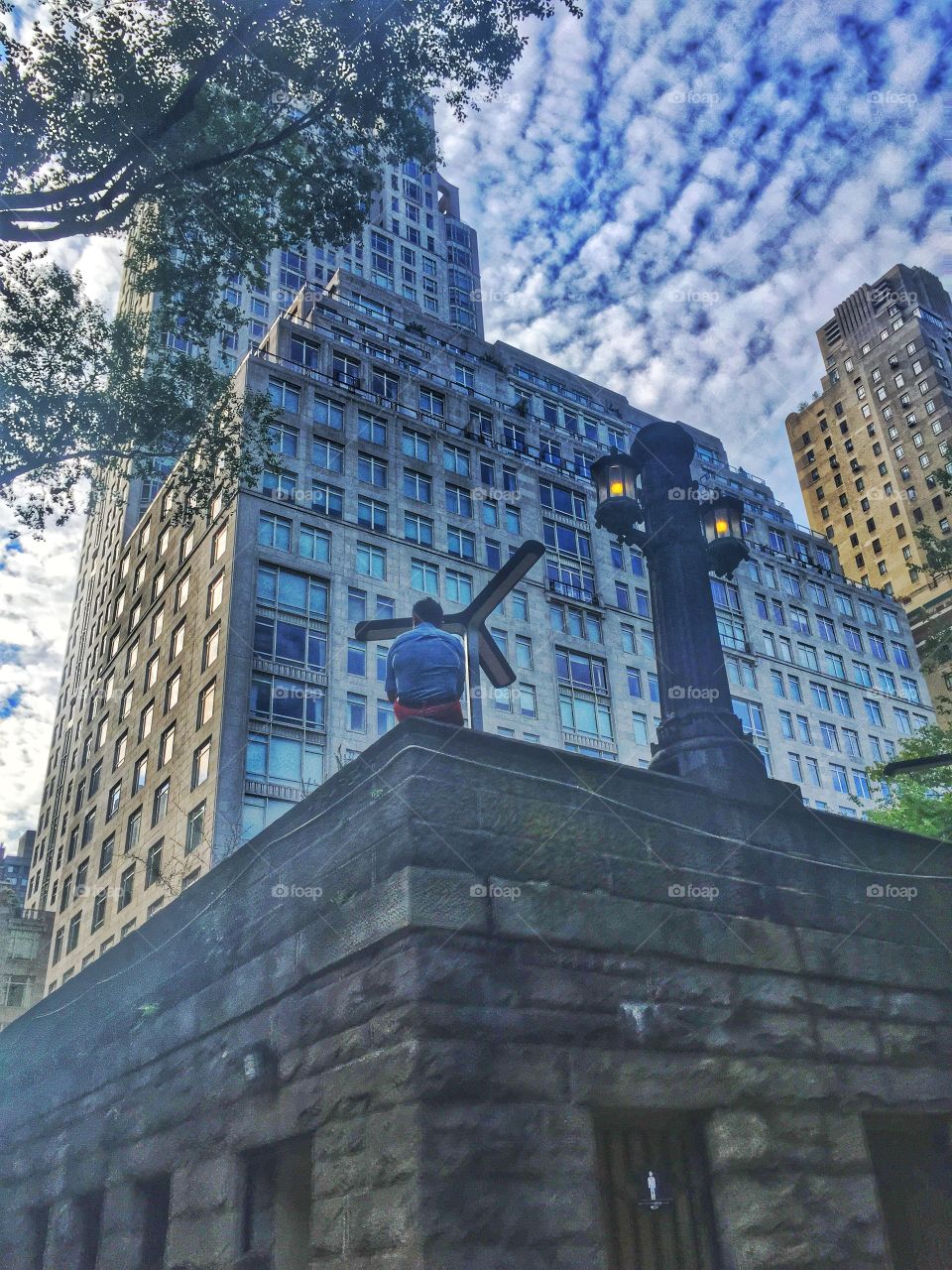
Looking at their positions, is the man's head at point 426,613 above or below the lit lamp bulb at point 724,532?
below

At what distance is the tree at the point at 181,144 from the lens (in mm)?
Answer: 12242

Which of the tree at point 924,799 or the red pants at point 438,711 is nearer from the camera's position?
the red pants at point 438,711

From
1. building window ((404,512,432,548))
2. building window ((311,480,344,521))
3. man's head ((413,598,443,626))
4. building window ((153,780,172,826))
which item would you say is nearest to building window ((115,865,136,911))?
building window ((153,780,172,826))

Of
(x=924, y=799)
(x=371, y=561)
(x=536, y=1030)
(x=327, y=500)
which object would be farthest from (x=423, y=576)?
(x=536, y=1030)

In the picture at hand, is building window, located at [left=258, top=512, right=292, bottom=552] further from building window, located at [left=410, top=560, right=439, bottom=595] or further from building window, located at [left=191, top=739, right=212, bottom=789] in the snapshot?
building window, located at [left=191, top=739, right=212, bottom=789]

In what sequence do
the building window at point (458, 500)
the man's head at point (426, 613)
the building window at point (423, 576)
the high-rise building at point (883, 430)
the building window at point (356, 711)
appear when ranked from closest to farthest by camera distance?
1. the man's head at point (426, 613)
2. the building window at point (356, 711)
3. the building window at point (423, 576)
4. the building window at point (458, 500)
5. the high-rise building at point (883, 430)

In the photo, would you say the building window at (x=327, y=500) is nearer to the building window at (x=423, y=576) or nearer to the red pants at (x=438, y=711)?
the building window at (x=423, y=576)

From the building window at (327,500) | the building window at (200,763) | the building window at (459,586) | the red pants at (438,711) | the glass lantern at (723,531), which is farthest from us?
the building window at (459,586)

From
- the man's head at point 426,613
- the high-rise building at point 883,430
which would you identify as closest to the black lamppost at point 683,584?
the man's head at point 426,613

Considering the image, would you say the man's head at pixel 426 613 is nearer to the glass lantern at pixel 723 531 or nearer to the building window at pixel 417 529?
the glass lantern at pixel 723 531

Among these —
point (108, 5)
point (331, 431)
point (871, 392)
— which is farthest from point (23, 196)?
point (871, 392)

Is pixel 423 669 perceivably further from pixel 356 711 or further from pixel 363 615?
pixel 363 615

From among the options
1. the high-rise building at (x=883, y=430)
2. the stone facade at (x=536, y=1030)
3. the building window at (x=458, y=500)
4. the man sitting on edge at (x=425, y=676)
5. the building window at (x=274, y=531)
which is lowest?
the stone facade at (x=536, y=1030)

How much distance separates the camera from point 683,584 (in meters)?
7.68
